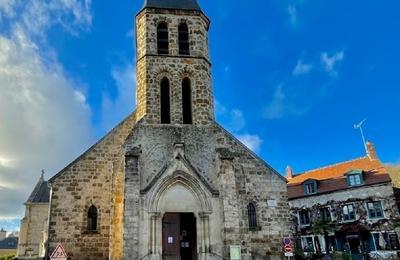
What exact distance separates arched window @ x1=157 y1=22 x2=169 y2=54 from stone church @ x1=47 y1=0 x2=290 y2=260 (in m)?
0.05

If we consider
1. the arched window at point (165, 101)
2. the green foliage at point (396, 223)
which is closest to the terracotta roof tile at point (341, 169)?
the green foliage at point (396, 223)

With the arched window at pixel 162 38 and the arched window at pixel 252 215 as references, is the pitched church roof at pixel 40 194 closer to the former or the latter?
the arched window at pixel 162 38

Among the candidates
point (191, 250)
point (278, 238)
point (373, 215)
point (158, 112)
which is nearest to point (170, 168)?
point (158, 112)

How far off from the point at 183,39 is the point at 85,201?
31.5 ft

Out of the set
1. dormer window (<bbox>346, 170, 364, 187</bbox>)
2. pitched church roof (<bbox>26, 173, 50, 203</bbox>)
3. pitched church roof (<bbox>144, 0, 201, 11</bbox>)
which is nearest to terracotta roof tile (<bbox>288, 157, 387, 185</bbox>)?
dormer window (<bbox>346, 170, 364, 187</bbox>)

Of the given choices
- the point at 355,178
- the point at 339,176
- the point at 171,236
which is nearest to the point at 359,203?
the point at 355,178

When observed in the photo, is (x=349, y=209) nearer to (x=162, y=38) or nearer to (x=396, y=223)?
(x=396, y=223)

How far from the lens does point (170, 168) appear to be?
645 inches

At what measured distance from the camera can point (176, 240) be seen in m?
16.1

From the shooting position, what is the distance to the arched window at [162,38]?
63.8 feet

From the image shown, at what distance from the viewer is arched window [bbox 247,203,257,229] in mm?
17297

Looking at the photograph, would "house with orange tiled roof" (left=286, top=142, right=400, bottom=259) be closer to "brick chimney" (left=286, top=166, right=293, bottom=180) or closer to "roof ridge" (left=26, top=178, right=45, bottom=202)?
"brick chimney" (left=286, top=166, right=293, bottom=180)

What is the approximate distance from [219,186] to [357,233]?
20.3 meters

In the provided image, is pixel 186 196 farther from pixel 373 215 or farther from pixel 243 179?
pixel 373 215
